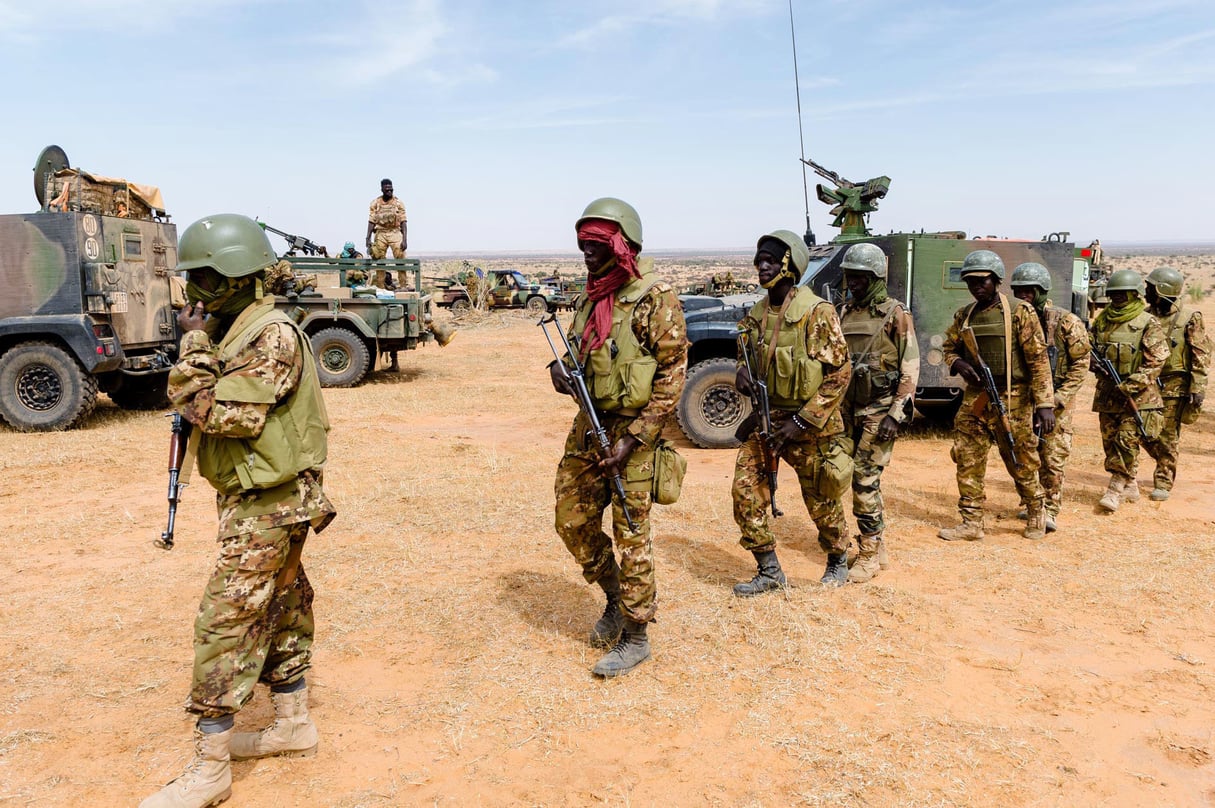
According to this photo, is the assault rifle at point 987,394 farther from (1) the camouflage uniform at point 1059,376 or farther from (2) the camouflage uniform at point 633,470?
(2) the camouflage uniform at point 633,470

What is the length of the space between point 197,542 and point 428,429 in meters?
3.88

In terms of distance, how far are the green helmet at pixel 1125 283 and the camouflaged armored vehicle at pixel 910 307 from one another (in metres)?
1.57

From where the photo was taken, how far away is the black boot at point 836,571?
454cm

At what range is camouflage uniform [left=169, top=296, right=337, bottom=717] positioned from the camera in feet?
8.19

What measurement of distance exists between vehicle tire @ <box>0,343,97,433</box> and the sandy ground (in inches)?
87.0

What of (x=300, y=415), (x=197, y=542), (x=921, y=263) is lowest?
(x=197, y=542)

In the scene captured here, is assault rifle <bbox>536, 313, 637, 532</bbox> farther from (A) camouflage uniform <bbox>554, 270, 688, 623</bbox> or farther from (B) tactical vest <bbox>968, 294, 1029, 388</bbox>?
(B) tactical vest <bbox>968, 294, 1029, 388</bbox>

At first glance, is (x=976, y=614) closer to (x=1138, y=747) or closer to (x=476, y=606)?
(x=1138, y=747)

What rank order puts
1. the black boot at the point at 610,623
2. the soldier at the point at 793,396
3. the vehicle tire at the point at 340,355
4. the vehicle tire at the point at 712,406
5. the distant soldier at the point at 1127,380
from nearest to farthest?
the black boot at the point at 610,623, the soldier at the point at 793,396, the distant soldier at the point at 1127,380, the vehicle tire at the point at 712,406, the vehicle tire at the point at 340,355

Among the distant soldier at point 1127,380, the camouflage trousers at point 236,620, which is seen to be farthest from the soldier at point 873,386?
the camouflage trousers at point 236,620

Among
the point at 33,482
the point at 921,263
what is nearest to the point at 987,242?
the point at 921,263

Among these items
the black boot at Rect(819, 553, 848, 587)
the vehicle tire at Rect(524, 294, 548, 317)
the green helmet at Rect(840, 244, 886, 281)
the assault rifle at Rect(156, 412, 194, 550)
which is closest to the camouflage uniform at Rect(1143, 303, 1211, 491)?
the green helmet at Rect(840, 244, 886, 281)

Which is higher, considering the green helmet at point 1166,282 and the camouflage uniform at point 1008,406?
the green helmet at point 1166,282

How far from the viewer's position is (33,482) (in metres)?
6.72
